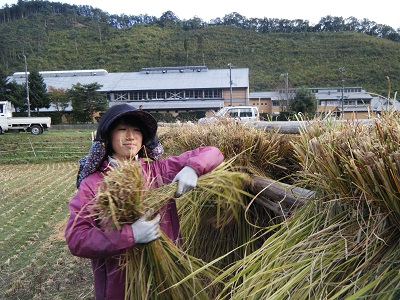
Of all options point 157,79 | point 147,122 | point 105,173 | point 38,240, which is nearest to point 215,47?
point 157,79

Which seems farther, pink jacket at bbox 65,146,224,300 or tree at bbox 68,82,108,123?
tree at bbox 68,82,108,123

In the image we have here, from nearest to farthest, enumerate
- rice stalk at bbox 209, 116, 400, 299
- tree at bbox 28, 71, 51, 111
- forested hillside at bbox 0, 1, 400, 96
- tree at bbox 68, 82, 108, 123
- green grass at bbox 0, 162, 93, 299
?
rice stalk at bbox 209, 116, 400, 299 < green grass at bbox 0, 162, 93, 299 < tree at bbox 68, 82, 108, 123 < tree at bbox 28, 71, 51, 111 < forested hillside at bbox 0, 1, 400, 96

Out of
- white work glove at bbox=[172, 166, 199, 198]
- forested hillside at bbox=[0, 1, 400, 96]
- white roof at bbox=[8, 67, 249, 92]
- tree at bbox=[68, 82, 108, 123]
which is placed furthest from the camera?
forested hillside at bbox=[0, 1, 400, 96]

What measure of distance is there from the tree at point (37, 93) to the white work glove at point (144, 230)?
40.4 meters

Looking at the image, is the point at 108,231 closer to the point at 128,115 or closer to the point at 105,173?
the point at 105,173

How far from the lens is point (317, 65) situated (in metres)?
64.1

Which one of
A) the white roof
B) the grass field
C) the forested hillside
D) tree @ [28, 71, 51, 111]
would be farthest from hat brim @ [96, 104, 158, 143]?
the forested hillside

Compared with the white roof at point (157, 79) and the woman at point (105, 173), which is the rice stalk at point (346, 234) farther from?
the white roof at point (157, 79)

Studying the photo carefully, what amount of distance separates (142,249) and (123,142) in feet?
2.16

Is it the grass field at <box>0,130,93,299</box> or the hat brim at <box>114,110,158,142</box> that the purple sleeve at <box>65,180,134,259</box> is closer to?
the hat brim at <box>114,110,158,142</box>

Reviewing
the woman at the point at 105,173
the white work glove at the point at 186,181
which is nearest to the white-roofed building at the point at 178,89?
the woman at the point at 105,173

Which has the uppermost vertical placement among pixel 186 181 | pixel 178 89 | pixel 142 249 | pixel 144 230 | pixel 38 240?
pixel 178 89

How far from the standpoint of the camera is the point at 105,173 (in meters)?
1.92

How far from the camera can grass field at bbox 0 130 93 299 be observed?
13.4 feet
